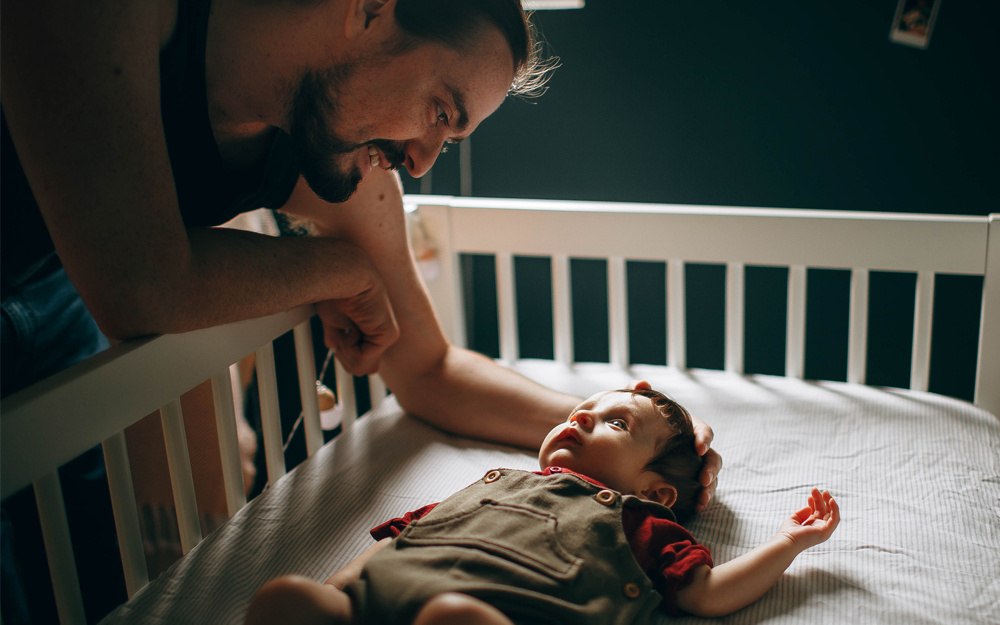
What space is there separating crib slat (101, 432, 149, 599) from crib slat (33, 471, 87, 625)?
7cm

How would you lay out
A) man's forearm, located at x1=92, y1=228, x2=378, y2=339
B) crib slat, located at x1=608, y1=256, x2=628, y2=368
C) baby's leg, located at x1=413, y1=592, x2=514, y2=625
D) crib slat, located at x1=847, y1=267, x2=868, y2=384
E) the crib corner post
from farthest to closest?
1. crib slat, located at x1=608, y1=256, x2=628, y2=368
2. crib slat, located at x1=847, y1=267, x2=868, y2=384
3. the crib corner post
4. man's forearm, located at x1=92, y1=228, x2=378, y2=339
5. baby's leg, located at x1=413, y1=592, x2=514, y2=625

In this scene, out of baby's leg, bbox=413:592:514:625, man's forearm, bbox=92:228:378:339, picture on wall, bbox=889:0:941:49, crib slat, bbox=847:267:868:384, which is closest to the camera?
baby's leg, bbox=413:592:514:625

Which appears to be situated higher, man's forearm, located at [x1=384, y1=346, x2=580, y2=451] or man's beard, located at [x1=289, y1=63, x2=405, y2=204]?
man's beard, located at [x1=289, y1=63, x2=405, y2=204]

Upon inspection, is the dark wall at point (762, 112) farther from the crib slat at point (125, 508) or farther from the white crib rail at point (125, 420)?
the crib slat at point (125, 508)

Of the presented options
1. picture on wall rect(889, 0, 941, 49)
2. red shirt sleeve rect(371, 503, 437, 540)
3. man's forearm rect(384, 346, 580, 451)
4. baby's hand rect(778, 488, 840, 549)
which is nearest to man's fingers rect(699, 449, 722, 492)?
baby's hand rect(778, 488, 840, 549)

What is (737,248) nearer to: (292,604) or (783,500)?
(783,500)

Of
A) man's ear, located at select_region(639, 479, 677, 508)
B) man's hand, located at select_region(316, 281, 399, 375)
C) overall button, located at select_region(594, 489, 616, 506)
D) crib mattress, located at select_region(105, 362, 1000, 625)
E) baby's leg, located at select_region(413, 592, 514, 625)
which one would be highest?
man's hand, located at select_region(316, 281, 399, 375)

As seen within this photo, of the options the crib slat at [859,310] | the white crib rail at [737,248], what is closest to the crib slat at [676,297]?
the white crib rail at [737,248]

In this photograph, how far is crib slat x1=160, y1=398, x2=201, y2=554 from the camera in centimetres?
89

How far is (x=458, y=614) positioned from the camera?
1.98 ft

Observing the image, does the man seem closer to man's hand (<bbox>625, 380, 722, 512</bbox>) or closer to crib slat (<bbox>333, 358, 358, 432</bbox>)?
man's hand (<bbox>625, 380, 722, 512</bbox>)

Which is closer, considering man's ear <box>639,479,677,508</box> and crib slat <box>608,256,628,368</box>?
man's ear <box>639,479,677,508</box>

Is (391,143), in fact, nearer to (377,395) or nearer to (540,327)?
(377,395)

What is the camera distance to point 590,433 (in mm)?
941
